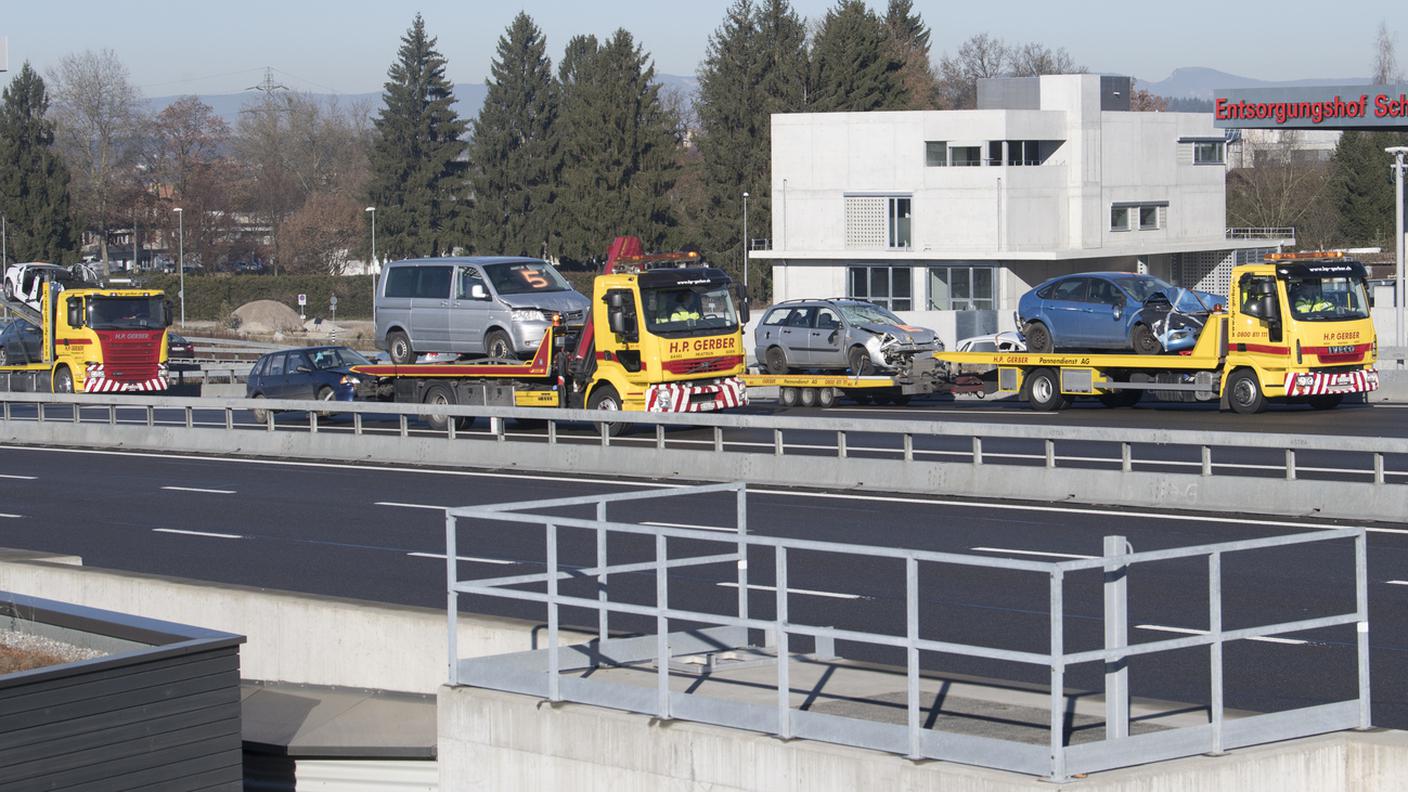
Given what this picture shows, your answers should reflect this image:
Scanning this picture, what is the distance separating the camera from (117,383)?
1681 inches

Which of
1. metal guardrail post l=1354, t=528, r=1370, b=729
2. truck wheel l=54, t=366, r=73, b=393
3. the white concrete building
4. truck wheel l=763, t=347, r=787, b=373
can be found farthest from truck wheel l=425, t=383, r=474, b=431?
the white concrete building

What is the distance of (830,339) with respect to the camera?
113ft

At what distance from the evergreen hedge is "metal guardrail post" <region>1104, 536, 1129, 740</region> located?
331 ft

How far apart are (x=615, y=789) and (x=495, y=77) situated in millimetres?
105098

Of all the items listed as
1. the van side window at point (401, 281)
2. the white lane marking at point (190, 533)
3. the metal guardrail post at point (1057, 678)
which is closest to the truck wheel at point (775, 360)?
the van side window at point (401, 281)

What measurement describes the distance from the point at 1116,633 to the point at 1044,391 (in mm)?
24214

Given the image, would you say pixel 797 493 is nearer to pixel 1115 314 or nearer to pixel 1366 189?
pixel 1115 314

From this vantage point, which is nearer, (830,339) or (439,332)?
(439,332)

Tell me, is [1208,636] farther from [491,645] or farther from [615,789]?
[491,645]

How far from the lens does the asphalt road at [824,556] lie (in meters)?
12.4

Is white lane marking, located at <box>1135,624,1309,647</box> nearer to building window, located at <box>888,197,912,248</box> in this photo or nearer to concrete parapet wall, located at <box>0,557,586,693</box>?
concrete parapet wall, located at <box>0,557,586,693</box>

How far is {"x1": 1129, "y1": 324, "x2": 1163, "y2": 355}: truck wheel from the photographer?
30.2 m

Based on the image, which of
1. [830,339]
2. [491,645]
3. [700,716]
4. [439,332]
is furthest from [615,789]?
[830,339]

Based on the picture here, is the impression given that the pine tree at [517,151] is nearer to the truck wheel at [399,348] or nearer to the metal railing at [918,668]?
the truck wheel at [399,348]
